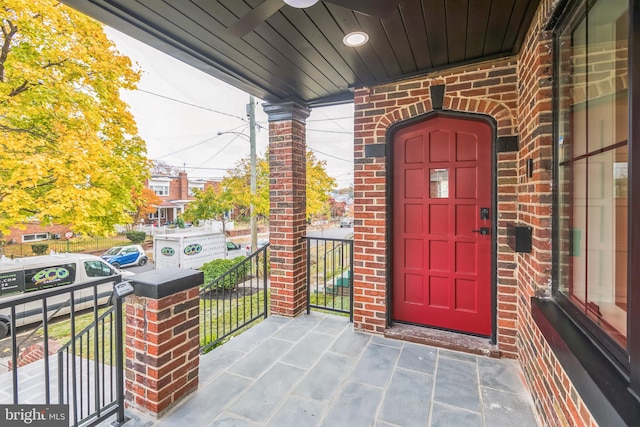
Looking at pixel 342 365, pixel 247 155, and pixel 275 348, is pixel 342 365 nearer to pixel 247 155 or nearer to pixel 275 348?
pixel 275 348

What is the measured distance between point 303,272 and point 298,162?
129 centimetres

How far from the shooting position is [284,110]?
3.27m

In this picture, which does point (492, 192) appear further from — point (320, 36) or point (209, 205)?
point (209, 205)

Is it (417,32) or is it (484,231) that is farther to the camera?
(484,231)

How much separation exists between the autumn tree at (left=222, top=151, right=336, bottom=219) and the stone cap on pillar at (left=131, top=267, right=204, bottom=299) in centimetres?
551

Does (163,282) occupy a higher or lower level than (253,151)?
lower

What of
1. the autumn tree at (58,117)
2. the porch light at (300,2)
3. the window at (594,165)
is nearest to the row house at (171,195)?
the autumn tree at (58,117)

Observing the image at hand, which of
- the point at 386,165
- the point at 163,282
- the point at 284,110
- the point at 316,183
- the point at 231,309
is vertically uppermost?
the point at 284,110

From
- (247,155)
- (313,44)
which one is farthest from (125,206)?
(313,44)

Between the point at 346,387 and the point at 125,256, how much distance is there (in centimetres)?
1322

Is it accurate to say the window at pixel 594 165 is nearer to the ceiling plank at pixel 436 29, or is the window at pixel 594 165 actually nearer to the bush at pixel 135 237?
the ceiling plank at pixel 436 29

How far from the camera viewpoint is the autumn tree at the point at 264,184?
7798 mm

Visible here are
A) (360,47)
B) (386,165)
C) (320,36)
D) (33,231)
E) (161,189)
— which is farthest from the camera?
(161,189)

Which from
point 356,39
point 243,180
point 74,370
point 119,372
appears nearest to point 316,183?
point 243,180
